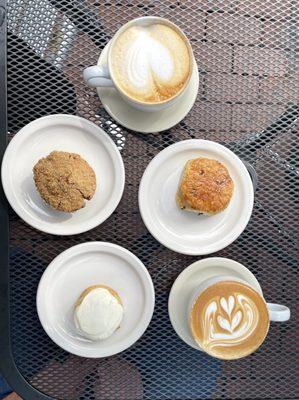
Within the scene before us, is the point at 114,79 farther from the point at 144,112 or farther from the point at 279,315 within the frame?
the point at 279,315

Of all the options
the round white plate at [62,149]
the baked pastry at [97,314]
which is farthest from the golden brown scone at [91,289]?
the round white plate at [62,149]

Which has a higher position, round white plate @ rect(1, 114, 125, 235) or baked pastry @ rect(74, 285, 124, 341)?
round white plate @ rect(1, 114, 125, 235)

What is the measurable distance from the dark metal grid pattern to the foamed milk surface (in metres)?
0.11

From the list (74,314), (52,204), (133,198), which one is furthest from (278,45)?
(74,314)

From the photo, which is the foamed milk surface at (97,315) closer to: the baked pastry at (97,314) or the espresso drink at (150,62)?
the baked pastry at (97,314)

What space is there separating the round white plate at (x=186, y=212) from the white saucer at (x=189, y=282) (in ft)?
0.15

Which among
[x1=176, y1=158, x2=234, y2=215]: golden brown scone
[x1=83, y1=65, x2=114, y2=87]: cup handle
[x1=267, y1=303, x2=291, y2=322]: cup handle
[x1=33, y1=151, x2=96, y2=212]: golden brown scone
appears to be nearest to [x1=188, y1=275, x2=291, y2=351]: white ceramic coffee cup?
[x1=267, y1=303, x2=291, y2=322]: cup handle

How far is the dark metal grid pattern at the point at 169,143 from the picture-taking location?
90cm

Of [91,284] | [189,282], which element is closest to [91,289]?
[91,284]

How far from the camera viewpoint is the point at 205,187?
86cm

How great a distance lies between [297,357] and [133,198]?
1.48 feet

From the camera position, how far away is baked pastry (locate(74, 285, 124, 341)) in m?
0.86

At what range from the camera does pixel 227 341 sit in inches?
33.7

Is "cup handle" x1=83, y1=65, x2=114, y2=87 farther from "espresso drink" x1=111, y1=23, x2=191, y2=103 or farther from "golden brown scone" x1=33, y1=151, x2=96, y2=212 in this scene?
"golden brown scone" x1=33, y1=151, x2=96, y2=212
